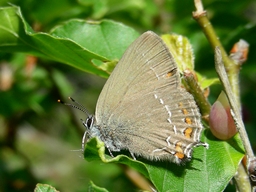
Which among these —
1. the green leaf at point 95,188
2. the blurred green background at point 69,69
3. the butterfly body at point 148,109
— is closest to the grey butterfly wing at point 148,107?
the butterfly body at point 148,109

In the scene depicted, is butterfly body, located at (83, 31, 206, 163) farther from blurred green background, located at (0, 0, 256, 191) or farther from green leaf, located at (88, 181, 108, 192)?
blurred green background, located at (0, 0, 256, 191)

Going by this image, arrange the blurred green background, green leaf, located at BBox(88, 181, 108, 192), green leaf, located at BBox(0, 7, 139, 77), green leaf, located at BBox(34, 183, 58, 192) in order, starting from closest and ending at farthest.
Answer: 1. green leaf, located at BBox(88, 181, 108, 192)
2. green leaf, located at BBox(34, 183, 58, 192)
3. green leaf, located at BBox(0, 7, 139, 77)
4. the blurred green background

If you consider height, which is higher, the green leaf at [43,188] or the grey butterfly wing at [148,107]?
the grey butterfly wing at [148,107]

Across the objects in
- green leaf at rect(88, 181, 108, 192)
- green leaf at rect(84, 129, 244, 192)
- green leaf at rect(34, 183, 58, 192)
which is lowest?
green leaf at rect(34, 183, 58, 192)

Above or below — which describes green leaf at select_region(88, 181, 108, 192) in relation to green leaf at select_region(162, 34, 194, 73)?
below

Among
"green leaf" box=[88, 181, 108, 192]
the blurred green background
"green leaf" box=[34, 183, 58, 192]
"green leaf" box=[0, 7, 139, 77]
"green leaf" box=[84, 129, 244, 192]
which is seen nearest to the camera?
"green leaf" box=[88, 181, 108, 192]

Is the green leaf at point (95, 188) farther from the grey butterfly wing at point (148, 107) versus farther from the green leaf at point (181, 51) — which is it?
the green leaf at point (181, 51)

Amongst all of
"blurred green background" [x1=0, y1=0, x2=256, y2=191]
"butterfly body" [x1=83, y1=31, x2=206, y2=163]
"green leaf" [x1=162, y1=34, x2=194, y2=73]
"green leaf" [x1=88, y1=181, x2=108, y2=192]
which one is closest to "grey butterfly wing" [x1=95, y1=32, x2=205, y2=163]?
"butterfly body" [x1=83, y1=31, x2=206, y2=163]

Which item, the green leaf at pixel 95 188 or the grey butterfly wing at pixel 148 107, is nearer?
the green leaf at pixel 95 188
